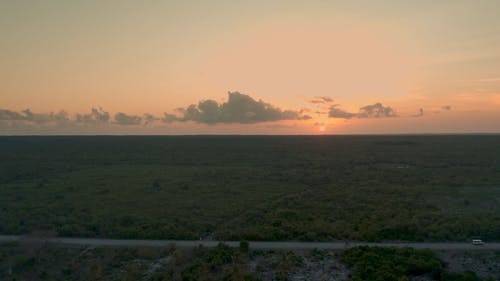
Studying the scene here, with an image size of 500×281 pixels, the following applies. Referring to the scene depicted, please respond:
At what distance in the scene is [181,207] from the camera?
119 feet

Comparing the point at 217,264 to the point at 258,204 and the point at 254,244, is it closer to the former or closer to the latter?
the point at 254,244

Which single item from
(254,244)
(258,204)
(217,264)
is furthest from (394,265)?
(258,204)

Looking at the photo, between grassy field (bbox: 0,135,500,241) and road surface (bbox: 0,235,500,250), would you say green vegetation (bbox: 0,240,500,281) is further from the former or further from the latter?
grassy field (bbox: 0,135,500,241)

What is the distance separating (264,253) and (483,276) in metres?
12.7

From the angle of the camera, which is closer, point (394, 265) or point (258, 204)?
point (394, 265)

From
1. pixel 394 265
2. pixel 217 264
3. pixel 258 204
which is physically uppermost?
pixel 394 265

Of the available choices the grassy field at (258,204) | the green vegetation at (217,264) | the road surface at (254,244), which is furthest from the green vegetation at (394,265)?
the grassy field at (258,204)

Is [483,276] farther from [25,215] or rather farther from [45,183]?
[45,183]

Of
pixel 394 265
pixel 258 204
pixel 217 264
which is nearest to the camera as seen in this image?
pixel 394 265

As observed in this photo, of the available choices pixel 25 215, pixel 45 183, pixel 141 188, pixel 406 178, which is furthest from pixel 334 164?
pixel 25 215

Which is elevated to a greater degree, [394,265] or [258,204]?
[394,265]

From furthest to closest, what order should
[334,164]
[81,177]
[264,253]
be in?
[334,164] < [81,177] < [264,253]

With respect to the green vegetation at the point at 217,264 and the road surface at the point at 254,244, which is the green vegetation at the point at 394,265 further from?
the road surface at the point at 254,244

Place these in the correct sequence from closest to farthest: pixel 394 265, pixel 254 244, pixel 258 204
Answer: pixel 394 265 < pixel 254 244 < pixel 258 204
